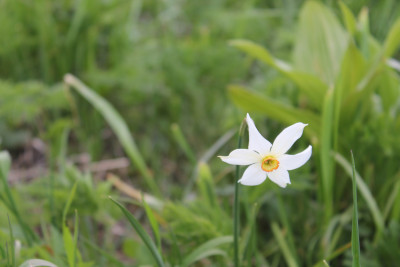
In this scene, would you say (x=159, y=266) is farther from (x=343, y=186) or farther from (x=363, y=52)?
(x=363, y=52)

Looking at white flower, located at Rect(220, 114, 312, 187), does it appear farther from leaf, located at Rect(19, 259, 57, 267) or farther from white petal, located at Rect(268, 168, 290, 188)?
leaf, located at Rect(19, 259, 57, 267)

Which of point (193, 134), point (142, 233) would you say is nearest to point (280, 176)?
point (142, 233)

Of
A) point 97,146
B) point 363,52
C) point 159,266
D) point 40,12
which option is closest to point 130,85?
point 97,146

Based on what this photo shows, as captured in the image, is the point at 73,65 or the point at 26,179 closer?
the point at 26,179

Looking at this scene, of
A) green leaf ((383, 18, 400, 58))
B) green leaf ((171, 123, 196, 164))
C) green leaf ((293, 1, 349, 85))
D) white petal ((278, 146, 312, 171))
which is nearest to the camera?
white petal ((278, 146, 312, 171))

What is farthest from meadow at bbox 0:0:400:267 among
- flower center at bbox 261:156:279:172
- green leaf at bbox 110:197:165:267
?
flower center at bbox 261:156:279:172

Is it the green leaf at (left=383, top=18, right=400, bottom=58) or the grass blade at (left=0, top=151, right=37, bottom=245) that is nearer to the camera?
the grass blade at (left=0, top=151, right=37, bottom=245)

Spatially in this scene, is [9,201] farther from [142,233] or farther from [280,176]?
[280,176]
